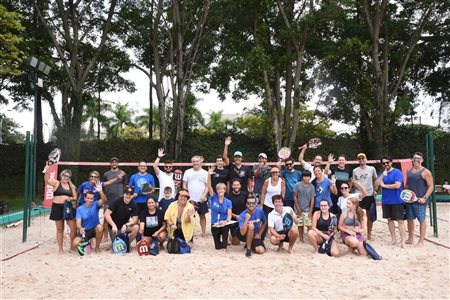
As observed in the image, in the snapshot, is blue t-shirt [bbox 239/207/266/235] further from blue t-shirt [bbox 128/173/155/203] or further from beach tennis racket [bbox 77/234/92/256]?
beach tennis racket [bbox 77/234/92/256]

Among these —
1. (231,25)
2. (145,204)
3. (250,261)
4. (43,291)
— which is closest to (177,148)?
(231,25)

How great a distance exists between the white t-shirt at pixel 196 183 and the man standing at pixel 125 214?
1.40 m

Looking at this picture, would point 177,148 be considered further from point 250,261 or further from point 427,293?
point 427,293

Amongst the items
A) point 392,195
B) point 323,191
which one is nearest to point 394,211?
point 392,195

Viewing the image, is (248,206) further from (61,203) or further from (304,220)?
(61,203)

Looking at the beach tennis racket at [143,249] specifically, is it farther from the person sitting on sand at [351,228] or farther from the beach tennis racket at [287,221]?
the person sitting on sand at [351,228]

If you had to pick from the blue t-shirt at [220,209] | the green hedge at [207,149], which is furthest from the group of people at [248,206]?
the green hedge at [207,149]

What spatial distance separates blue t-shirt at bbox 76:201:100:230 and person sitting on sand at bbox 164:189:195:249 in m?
1.35

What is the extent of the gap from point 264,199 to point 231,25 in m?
13.2

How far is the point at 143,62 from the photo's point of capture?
74.4 feet

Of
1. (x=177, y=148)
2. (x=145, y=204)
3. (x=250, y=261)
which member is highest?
(x=177, y=148)

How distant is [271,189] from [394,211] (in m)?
2.45

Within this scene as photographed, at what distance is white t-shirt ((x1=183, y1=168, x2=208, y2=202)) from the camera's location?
838 centimetres

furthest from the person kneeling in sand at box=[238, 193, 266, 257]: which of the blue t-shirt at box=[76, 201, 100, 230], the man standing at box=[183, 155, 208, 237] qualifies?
the blue t-shirt at box=[76, 201, 100, 230]
